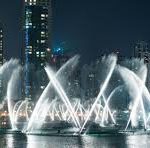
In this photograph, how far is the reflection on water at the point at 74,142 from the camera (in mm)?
69750

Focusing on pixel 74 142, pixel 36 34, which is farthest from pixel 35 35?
pixel 74 142

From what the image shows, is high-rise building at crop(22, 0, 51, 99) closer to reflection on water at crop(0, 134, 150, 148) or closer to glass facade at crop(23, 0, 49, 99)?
glass facade at crop(23, 0, 49, 99)

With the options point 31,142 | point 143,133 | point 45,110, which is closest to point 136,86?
point 143,133

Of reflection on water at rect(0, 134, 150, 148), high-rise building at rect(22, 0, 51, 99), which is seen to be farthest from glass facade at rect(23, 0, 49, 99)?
reflection on water at rect(0, 134, 150, 148)

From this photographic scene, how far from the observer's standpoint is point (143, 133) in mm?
87125

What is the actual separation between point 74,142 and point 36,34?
109m

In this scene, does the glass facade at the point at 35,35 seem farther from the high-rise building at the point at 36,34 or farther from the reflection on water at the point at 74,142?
the reflection on water at the point at 74,142

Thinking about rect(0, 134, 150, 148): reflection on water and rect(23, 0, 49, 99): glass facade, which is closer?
rect(0, 134, 150, 148): reflection on water

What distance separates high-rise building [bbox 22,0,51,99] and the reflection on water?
3558 inches

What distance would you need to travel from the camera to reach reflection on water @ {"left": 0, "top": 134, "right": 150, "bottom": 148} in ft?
229

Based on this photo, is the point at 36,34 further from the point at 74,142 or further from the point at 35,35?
the point at 74,142

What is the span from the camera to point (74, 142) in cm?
7362

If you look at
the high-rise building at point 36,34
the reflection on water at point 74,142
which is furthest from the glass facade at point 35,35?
the reflection on water at point 74,142

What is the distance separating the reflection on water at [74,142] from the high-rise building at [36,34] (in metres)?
90.4
